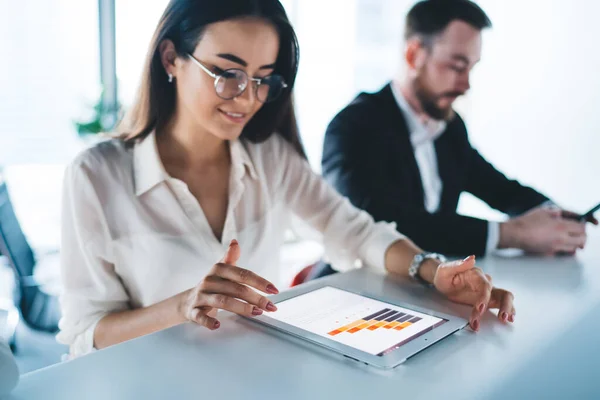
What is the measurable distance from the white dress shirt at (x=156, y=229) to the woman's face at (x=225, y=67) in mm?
149

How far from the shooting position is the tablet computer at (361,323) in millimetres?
760

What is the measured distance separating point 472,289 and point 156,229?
27.9 inches

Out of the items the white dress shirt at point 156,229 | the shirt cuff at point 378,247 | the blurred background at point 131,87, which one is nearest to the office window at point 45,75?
the blurred background at point 131,87

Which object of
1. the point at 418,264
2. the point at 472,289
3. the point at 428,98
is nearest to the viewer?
the point at 472,289

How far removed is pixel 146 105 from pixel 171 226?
1.06 feet

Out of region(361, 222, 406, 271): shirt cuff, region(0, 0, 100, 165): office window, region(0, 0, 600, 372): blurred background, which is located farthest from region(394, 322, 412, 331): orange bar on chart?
region(0, 0, 100, 165): office window

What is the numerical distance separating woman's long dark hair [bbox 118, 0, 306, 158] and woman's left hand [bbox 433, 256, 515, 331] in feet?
2.14

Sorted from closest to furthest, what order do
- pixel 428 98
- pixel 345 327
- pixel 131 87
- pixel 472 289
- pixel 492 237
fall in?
pixel 345 327 → pixel 472 289 → pixel 492 237 → pixel 428 98 → pixel 131 87

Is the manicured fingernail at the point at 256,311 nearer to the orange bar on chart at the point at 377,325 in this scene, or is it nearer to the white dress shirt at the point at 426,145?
the orange bar on chart at the point at 377,325

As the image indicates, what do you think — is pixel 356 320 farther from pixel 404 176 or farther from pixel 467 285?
pixel 404 176

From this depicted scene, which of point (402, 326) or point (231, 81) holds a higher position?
point (231, 81)

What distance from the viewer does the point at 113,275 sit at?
1.17 meters

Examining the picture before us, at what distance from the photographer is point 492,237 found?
57.0 inches

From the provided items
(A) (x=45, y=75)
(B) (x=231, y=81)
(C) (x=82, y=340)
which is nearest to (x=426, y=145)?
(B) (x=231, y=81)
